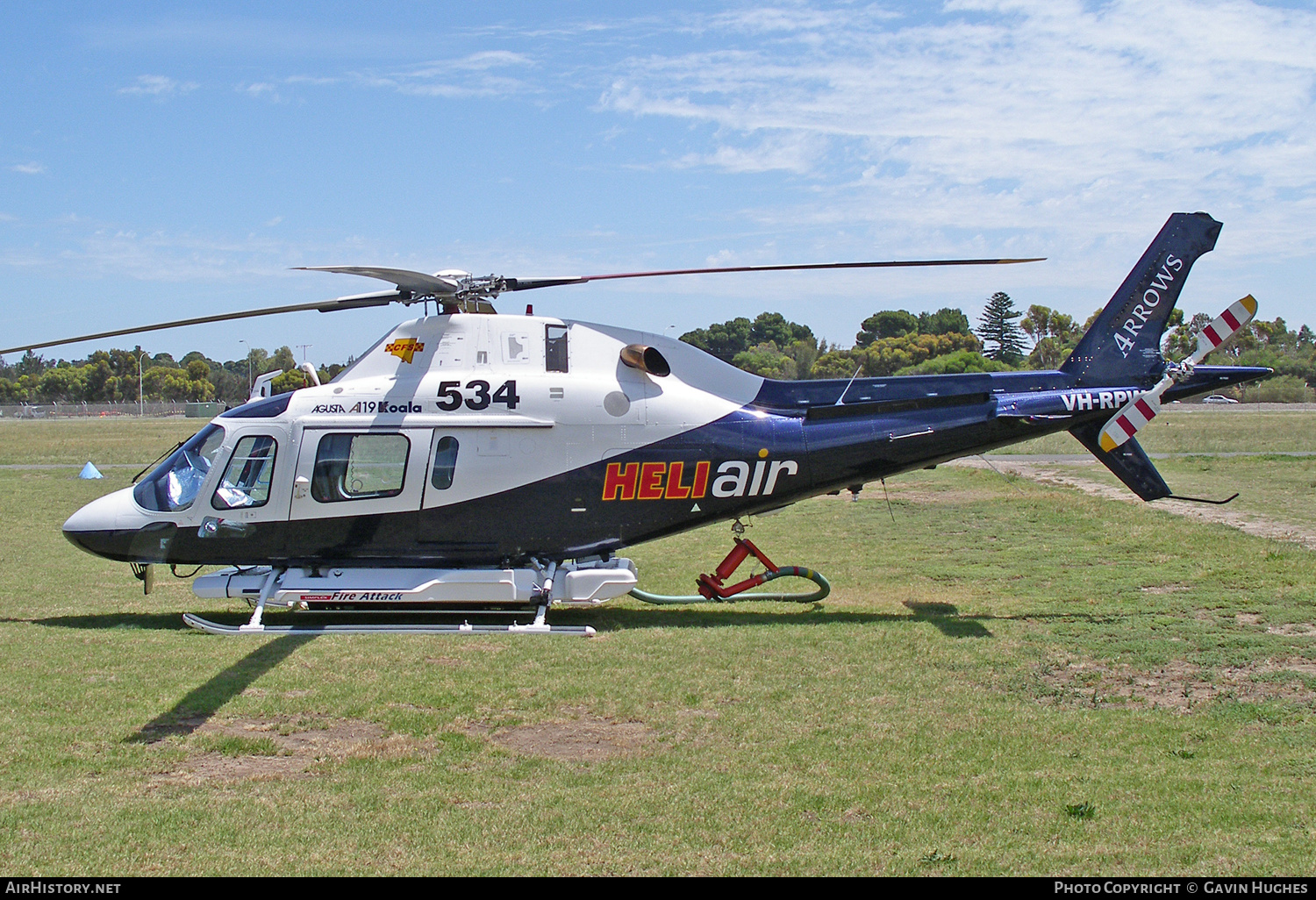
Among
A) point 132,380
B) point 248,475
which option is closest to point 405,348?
point 248,475

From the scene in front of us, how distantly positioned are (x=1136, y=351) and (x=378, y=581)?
968 cm

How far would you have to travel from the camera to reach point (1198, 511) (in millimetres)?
21469

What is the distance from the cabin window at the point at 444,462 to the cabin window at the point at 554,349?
142cm

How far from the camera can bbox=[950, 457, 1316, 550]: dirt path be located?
1789 cm

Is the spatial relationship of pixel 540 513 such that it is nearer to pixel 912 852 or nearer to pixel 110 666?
pixel 110 666

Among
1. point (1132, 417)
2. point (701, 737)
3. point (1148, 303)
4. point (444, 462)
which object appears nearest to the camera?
point (701, 737)

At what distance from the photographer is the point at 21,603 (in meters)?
13.3

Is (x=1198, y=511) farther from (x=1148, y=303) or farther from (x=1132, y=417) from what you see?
(x=1132, y=417)

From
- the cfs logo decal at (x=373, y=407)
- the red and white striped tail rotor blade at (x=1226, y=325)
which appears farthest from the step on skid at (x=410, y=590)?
the red and white striped tail rotor blade at (x=1226, y=325)

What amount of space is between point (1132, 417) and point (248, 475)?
10565 mm

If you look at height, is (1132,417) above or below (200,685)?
above

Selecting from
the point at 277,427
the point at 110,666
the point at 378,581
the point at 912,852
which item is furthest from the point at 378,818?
the point at 277,427

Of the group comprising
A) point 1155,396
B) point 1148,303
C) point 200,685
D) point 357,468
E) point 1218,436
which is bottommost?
point 200,685

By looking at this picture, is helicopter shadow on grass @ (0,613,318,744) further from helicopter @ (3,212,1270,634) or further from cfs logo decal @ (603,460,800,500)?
cfs logo decal @ (603,460,800,500)
